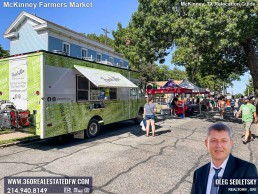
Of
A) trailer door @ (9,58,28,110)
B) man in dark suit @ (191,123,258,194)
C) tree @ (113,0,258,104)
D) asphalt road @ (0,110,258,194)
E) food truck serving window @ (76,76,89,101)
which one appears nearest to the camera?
man in dark suit @ (191,123,258,194)

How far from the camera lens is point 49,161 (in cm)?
648

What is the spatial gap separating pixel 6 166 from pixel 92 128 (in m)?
4.22

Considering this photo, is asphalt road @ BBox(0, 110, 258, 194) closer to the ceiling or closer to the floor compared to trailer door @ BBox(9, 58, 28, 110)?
closer to the floor

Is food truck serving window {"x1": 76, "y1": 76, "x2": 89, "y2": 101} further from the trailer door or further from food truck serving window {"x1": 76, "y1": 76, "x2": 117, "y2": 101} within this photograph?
the trailer door

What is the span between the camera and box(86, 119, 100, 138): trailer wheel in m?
9.63

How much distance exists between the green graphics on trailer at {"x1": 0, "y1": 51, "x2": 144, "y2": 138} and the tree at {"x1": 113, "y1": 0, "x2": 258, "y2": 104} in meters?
5.54

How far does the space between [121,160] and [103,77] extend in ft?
13.8

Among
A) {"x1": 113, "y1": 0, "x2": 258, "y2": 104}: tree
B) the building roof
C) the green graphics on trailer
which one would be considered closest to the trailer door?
the green graphics on trailer

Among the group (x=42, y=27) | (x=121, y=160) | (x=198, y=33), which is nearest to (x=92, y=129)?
(x=121, y=160)

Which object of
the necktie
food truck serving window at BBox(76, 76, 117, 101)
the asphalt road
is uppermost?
food truck serving window at BBox(76, 76, 117, 101)

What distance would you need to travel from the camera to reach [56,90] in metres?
7.94

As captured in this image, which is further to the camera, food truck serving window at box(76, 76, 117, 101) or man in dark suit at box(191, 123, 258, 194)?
food truck serving window at box(76, 76, 117, 101)

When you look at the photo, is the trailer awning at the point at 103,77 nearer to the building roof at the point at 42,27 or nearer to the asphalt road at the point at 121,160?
the asphalt road at the point at 121,160

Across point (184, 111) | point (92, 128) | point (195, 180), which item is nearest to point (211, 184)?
point (195, 180)
